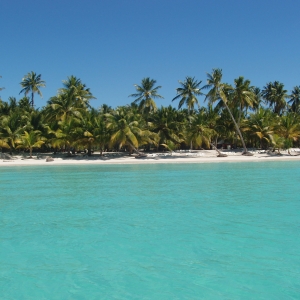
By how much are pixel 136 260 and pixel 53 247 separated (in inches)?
68.3

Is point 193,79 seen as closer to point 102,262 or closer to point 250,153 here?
point 250,153

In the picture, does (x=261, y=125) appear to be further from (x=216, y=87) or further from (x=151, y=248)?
(x=151, y=248)

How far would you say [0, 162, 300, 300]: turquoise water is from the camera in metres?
4.38

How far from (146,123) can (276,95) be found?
28265 millimetres

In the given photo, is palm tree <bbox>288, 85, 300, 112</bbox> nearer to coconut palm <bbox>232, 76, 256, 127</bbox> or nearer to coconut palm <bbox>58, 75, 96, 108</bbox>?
coconut palm <bbox>232, 76, 256, 127</bbox>

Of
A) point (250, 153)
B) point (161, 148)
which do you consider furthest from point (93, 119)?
point (250, 153)

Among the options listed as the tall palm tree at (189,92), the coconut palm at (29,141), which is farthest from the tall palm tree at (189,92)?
the coconut palm at (29,141)

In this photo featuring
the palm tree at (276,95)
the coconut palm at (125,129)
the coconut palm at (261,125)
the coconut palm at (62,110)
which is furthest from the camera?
the palm tree at (276,95)

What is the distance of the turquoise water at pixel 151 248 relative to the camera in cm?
438

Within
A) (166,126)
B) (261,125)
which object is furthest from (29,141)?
(261,125)

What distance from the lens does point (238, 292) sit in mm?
→ 4219

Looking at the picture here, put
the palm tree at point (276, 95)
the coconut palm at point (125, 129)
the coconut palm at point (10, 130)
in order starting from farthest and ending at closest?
the palm tree at point (276, 95) < the coconut palm at point (10, 130) < the coconut palm at point (125, 129)

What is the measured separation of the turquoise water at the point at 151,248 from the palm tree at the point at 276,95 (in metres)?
49.2

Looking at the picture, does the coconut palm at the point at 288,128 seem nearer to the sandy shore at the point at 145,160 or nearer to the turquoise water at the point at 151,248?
the sandy shore at the point at 145,160
